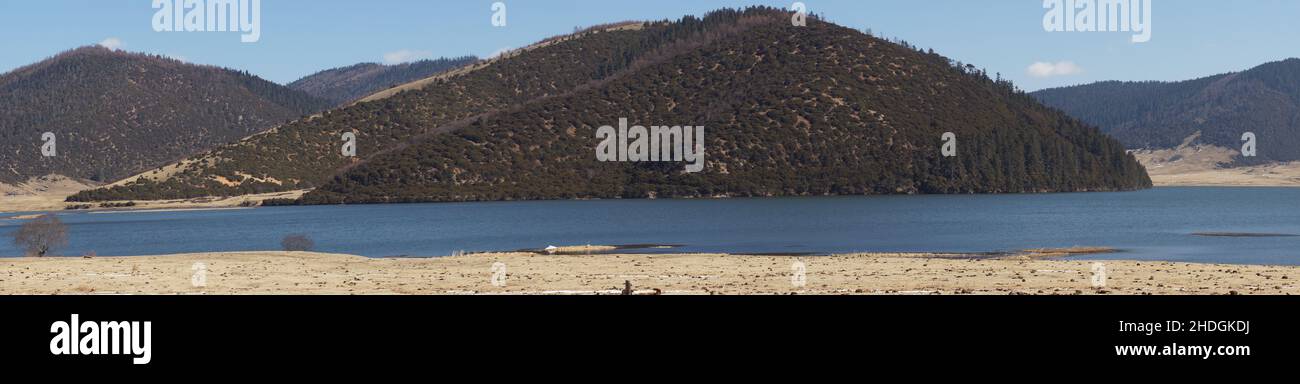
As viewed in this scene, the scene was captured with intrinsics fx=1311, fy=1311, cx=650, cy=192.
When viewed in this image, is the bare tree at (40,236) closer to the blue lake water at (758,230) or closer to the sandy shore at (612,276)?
the blue lake water at (758,230)

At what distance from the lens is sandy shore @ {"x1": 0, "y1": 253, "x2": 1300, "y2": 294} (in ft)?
119

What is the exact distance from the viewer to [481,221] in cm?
13462

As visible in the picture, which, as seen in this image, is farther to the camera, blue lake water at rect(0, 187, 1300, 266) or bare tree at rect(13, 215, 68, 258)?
blue lake water at rect(0, 187, 1300, 266)

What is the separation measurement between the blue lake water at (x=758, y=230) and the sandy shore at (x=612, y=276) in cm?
1923

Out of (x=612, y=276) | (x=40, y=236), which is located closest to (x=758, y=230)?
(x=40, y=236)

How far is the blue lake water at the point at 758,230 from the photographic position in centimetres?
7827

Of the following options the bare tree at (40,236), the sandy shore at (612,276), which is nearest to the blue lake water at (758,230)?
the bare tree at (40,236)

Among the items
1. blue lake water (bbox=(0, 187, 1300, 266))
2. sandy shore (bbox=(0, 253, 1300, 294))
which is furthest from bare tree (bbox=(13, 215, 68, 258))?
sandy shore (bbox=(0, 253, 1300, 294))

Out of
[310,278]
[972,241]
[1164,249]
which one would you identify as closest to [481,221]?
[972,241]

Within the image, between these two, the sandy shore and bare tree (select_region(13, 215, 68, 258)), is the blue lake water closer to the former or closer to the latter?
bare tree (select_region(13, 215, 68, 258))

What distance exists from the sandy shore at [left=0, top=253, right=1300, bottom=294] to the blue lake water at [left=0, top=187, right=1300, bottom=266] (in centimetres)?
1923

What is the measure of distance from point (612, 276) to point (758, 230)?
63409 millimetres

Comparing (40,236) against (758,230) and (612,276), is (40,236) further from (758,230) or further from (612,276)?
(758,230)
